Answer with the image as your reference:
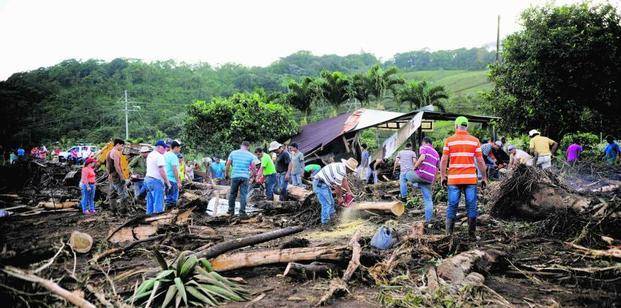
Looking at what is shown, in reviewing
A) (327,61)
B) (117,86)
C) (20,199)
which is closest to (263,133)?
(20,199)

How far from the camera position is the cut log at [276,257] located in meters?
4.73

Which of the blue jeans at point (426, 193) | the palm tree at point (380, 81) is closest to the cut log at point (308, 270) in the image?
the blue jeans at point (426, 193)

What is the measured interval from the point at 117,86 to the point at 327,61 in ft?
136

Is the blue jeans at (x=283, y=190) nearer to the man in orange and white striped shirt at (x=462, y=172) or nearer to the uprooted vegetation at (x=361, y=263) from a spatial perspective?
the uprooted vegetation at (x=361, y=263)

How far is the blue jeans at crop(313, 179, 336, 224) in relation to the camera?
7820 mm

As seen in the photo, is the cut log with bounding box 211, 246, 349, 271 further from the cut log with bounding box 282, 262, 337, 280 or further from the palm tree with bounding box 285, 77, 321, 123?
the palm tree with bounding box 285, 77, 321, 123

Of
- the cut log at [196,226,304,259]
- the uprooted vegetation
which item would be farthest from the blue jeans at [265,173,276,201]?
the cut log at [196,226,304,259]

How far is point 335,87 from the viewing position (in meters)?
32.0

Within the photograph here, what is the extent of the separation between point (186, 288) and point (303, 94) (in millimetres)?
28204

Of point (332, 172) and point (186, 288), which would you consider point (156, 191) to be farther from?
point (186, 288)

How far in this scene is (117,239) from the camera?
→ 6.34 m

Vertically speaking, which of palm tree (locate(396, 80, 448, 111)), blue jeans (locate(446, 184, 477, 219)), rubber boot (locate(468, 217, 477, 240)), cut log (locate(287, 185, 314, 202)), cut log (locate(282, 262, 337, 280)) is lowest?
cut log (locate(287, 185, 314, 202))

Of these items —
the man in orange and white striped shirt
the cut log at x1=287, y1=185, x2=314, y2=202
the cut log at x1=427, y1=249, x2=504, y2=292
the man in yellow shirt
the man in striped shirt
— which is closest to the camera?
the cut log at x1=427, y1=249, x2=504, y2=292

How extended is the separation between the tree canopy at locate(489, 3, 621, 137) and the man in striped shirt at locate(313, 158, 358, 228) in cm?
1202
